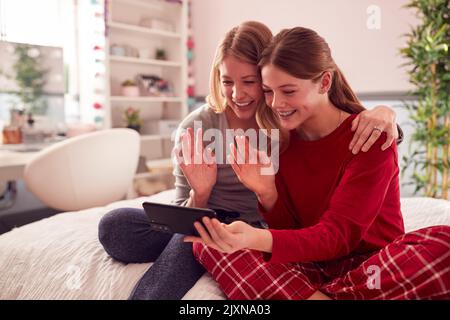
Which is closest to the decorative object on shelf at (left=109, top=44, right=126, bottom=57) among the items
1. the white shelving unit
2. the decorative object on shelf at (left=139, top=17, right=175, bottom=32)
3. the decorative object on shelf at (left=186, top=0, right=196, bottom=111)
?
the white shelving unit

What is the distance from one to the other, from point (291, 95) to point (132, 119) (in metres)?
2.59

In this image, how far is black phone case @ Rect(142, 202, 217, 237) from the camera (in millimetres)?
812

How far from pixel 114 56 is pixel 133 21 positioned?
1.55ft

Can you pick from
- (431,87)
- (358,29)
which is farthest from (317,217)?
(358,29)

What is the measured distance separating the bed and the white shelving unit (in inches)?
80.9

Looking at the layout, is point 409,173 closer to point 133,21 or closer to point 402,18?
point 402,18

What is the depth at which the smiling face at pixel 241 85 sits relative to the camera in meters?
1.13

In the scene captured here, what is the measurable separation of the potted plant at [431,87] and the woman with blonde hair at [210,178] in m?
1.52

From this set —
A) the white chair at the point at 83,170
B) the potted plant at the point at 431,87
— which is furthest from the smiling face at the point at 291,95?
the potted plant at the point at 431,87

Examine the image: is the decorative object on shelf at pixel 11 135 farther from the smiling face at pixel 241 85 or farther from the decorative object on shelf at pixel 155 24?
the smiling face at pixel 241 85

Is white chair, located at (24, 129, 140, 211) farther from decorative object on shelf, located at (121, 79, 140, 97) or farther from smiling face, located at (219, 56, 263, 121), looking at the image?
smiling face, located at (219, 56, 263, 121)

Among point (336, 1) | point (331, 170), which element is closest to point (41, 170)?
point (331, 170)

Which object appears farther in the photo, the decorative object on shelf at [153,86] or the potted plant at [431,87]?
the decorative object on shelf at [153,86]
